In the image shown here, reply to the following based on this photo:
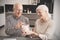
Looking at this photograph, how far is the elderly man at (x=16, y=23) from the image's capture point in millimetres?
1308

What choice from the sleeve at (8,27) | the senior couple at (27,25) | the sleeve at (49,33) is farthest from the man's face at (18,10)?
the sleeve at (49,33)

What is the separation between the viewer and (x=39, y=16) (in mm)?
1308

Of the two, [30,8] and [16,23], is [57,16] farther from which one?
[16,23]

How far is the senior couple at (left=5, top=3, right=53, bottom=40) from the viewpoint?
1302 millimetres

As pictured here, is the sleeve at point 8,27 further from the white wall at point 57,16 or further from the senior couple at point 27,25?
the white wall at point 57,16

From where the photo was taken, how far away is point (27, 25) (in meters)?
1.32

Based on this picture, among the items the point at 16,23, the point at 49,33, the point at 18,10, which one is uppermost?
the point at 18,10

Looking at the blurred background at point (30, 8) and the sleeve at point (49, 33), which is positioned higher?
the blurred background at point (30, 8)

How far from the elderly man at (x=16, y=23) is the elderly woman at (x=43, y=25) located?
0.12 m

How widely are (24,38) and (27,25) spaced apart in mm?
137

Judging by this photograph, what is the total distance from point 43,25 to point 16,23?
0.27 meters

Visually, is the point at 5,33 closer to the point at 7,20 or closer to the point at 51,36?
the point at 7,20

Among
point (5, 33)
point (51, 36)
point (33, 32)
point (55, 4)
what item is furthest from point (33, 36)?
point (55, 4)

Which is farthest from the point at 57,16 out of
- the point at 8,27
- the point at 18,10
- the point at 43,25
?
→ the point at 8,27
